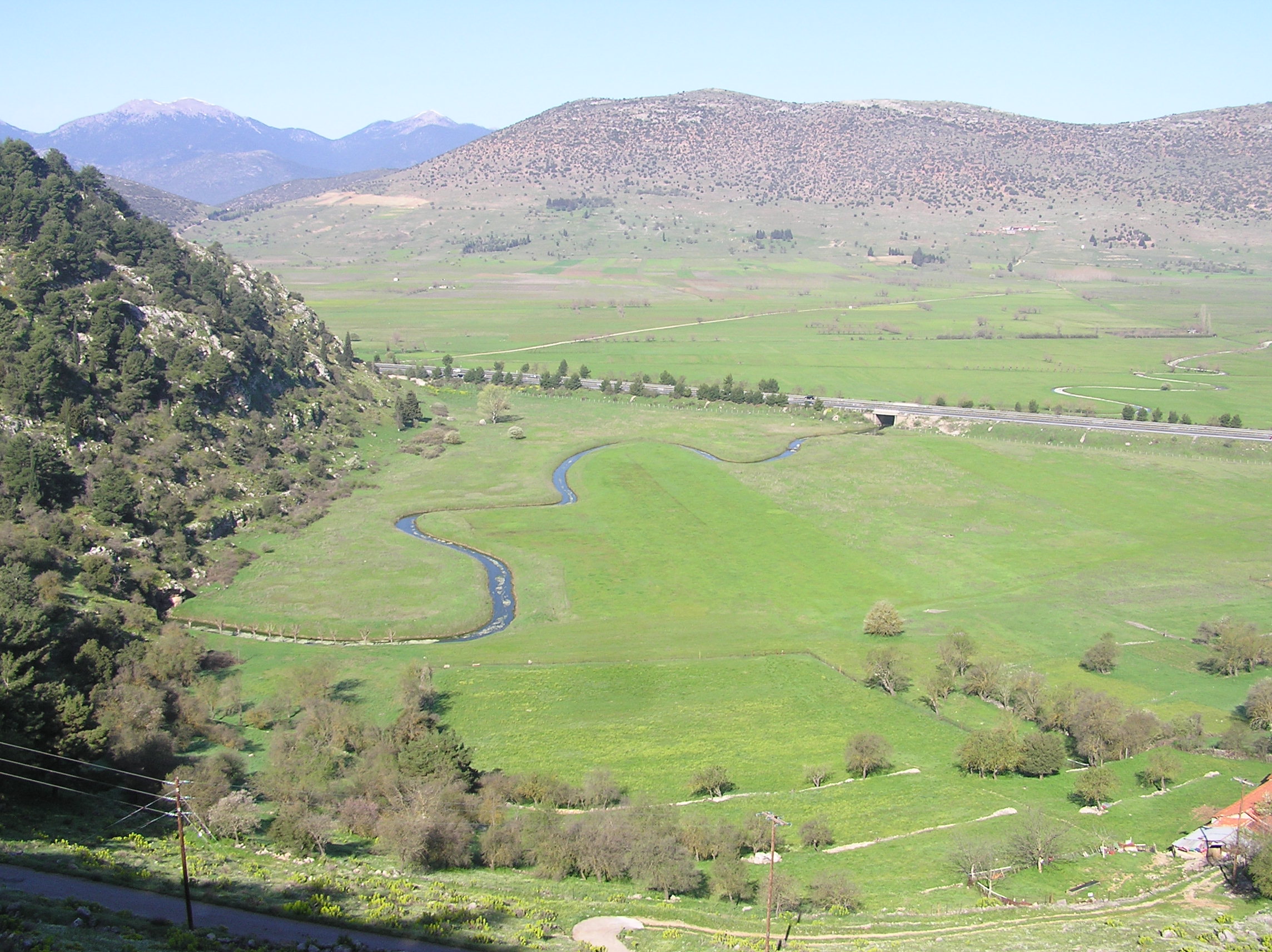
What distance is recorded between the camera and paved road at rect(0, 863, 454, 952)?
106 ft

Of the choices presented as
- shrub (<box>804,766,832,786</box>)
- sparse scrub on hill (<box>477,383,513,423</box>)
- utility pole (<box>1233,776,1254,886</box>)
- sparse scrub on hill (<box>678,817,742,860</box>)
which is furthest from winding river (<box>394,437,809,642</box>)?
utility pole (<box>1233,776,1254,886</box>)

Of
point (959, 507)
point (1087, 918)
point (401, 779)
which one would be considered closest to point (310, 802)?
point (401, 779)

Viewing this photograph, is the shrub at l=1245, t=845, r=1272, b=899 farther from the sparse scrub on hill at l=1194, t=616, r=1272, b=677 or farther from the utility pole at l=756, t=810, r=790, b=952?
the sparse scrub on hill at l=1194, t=616, r=1272, b=677

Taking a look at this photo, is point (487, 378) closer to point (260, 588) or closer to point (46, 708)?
point (260, 588)

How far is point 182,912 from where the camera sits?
33.4 meters

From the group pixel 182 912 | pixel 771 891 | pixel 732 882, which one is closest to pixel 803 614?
pixel 732 882

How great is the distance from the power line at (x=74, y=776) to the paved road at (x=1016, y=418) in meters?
120

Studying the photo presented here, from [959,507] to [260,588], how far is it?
68.7m

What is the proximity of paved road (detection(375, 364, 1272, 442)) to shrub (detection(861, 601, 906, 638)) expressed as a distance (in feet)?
255

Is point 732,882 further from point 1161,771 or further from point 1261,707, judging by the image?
point 1261,707

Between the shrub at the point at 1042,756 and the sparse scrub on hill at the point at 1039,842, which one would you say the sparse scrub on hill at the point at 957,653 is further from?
the sparse scrub on hill at the point at 1039,842

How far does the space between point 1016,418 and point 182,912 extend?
131 metres

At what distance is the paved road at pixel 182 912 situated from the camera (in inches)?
1277

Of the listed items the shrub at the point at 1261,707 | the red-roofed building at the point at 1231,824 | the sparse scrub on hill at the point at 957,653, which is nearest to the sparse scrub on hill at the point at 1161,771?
the red-roofed building at the point at 1231,824
